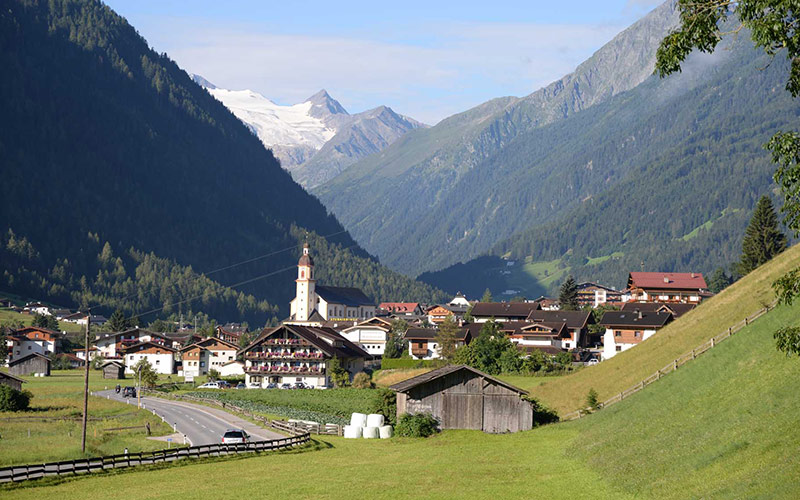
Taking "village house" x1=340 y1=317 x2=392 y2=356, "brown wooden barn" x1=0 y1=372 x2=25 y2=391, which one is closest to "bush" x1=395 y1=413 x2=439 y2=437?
"brown wooden barn" x1=0 y1=372 x2=25 y2=391

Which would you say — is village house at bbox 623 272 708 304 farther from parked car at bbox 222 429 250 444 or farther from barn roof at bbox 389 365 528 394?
parked car at bbox 222 429 250 444

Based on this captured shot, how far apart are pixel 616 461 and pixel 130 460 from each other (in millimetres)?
24255

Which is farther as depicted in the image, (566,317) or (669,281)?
(669,281)

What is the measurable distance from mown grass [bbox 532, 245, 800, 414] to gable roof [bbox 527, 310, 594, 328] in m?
50.7

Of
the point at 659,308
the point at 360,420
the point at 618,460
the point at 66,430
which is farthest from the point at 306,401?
the point at 659,308

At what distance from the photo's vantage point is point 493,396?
71750 mm

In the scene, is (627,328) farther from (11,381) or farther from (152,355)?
(11,381)

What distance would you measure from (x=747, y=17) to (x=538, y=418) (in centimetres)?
5043

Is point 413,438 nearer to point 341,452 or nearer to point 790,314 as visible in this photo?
point 341,452

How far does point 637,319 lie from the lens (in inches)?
5448

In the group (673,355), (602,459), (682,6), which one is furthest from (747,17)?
(673,355)

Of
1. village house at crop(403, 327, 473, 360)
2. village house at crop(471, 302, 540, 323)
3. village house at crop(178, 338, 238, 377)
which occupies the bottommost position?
village house at crop(178, 338, 238, 377)

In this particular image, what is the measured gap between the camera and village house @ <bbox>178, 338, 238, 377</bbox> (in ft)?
531

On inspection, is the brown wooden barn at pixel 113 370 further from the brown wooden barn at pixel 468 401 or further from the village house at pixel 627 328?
the brown wooden barn at pixel 468 401
